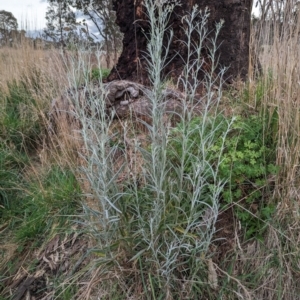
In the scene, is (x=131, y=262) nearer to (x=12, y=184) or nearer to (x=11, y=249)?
(x=11, y=249)

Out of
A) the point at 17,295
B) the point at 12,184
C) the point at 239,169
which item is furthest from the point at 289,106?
the point at 12,184

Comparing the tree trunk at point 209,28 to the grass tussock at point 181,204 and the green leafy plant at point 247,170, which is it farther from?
the green leafy plant at point 247,170

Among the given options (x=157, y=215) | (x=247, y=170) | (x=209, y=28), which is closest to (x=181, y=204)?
(x=157, y=215)

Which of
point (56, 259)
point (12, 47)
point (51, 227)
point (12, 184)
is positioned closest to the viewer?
point (56, 259)

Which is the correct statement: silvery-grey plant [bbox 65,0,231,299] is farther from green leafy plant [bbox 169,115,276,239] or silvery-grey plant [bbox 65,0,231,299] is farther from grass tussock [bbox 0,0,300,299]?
green leafy plant [bbox 169,115,276,239]

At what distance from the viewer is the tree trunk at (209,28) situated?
3.14 m

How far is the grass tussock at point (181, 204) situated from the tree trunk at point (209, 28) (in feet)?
2.84

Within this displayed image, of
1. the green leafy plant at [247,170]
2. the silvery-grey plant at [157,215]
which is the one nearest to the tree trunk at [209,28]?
the green leafy plant at [247,170]

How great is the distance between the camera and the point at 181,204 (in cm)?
173

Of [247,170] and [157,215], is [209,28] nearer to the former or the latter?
[247,170]

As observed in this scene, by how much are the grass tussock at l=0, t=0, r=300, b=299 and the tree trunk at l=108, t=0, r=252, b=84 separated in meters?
0.87

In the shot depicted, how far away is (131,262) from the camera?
1658 millimetres

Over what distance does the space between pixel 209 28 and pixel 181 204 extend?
2011 mm

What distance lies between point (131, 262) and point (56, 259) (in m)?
0.72
